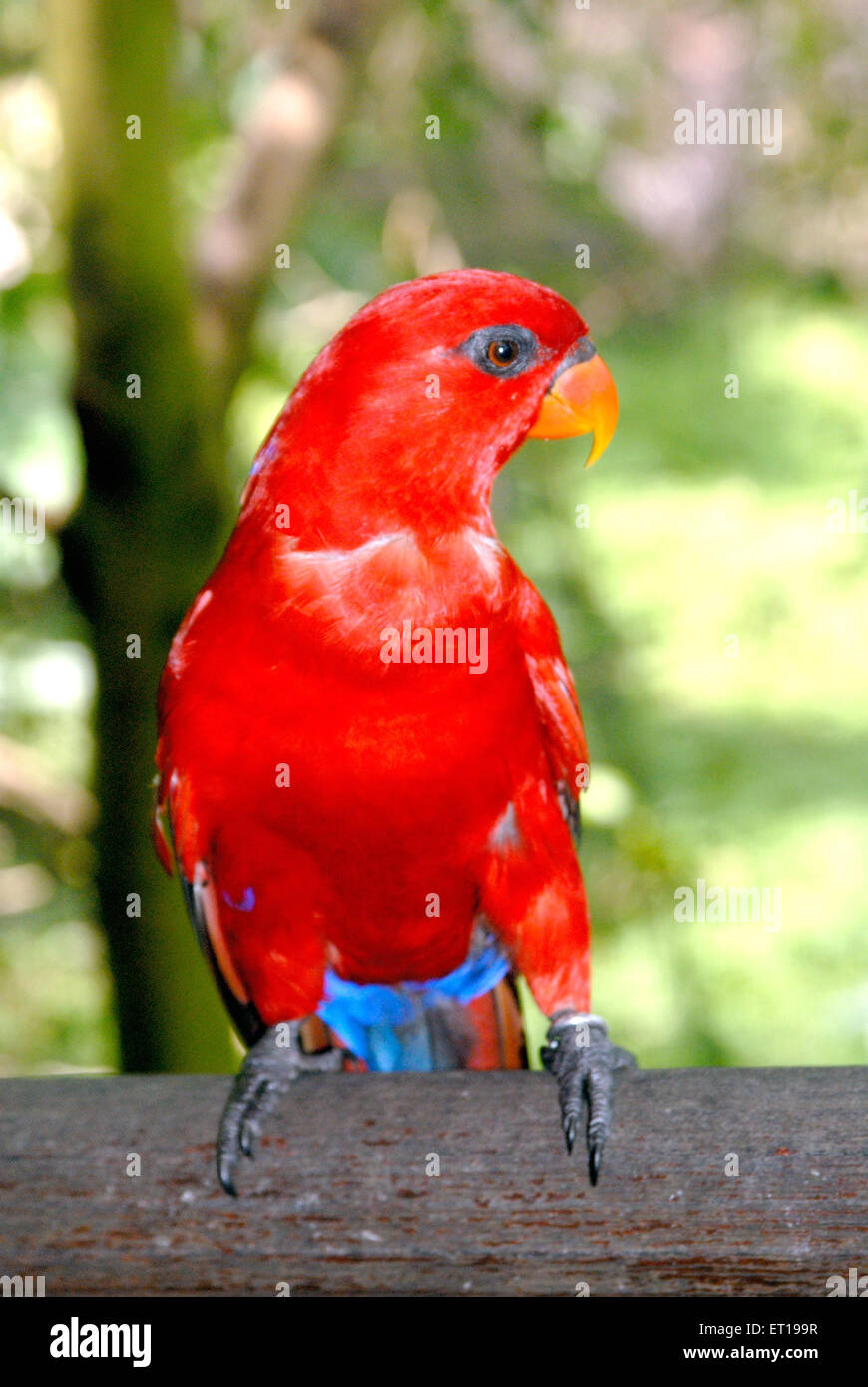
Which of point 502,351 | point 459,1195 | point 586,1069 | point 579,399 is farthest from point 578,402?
point 459,1195

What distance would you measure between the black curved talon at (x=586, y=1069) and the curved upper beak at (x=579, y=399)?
2.11 ft

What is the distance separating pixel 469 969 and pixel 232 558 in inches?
23.7

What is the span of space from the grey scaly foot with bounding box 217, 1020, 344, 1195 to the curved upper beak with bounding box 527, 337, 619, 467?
771mm

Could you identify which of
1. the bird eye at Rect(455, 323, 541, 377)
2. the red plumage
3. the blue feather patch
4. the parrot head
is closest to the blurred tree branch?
the blue feather patch

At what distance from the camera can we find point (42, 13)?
2311mm

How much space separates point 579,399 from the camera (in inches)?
57.2

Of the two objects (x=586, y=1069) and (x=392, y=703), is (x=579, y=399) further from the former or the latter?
(x=586, y=1069)

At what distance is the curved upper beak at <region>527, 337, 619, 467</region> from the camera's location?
4.75ft

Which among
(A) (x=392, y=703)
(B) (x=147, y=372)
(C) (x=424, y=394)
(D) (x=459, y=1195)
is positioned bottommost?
(D) (x=459, y=1195)

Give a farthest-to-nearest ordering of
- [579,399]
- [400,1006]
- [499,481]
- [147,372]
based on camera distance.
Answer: [499,481] → [147,372] → [400,1006] → [579,399]

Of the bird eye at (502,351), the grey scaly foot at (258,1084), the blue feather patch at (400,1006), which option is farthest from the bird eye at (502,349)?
the grey scaly foot at (258,1084)

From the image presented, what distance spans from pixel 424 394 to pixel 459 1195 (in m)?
0.80
